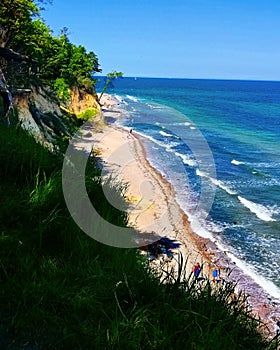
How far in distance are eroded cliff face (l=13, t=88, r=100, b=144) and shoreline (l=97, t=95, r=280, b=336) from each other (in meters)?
4.28

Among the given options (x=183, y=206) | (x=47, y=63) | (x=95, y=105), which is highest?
(x=47, y=63)

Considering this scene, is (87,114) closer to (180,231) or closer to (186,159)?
(186,159)

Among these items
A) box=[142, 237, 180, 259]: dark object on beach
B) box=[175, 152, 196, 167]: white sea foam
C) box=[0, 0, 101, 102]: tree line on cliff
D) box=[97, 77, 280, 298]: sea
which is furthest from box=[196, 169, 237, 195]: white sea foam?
box=[0, 0, 101, 102]: tree line on cliff

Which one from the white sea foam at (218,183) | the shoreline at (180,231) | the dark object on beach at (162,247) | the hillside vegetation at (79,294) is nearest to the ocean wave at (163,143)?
the shoreline at (180,231)

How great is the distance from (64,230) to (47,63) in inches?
1601

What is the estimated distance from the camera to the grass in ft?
9.89

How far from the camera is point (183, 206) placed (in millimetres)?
23984

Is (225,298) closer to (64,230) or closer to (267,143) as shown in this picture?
(64,230)

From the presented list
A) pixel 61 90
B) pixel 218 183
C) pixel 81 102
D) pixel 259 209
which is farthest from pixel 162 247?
pixel 81 102

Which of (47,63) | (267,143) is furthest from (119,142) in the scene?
(267,143)

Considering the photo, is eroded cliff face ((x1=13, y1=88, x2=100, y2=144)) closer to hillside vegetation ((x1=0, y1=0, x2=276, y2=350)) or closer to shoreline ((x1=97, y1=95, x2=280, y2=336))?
hillside vegetation ((x1=0, y1=0, x2=276, y2=350))

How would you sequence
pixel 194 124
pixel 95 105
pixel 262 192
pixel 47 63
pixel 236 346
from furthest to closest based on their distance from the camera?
pixel 194 124 → pixel 95 105 → pixel 47 63 → pixel 262 192 → pixel 236 346

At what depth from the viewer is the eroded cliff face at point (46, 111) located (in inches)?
559

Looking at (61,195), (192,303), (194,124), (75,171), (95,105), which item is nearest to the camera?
(192,303)
